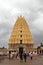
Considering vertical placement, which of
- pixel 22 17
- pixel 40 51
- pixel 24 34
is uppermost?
pixel 22 17

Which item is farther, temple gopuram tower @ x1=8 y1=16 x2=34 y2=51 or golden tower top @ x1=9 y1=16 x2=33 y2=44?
golden tower top @ x1=9 y1=16 x2=33 y2=44

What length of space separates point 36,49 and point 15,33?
9563mm

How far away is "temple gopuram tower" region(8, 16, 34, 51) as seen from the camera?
246 ft

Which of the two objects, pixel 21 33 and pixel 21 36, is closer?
pixel 21 36

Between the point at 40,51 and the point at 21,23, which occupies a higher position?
the point at 21,23

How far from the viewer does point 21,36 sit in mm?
76750

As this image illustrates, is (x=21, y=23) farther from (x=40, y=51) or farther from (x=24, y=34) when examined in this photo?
(x=40, y=51)

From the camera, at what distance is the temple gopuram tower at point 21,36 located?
74.9 m

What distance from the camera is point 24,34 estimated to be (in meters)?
76.5

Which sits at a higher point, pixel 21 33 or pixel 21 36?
pixel 21 33

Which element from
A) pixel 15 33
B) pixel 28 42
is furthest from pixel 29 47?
pixel 15 33

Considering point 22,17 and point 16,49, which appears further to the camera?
point 22,17

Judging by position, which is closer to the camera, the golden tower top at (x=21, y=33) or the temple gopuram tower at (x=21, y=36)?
the temple gopuram tower at (x=21, y=36)

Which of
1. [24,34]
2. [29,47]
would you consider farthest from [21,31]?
[29,47]
